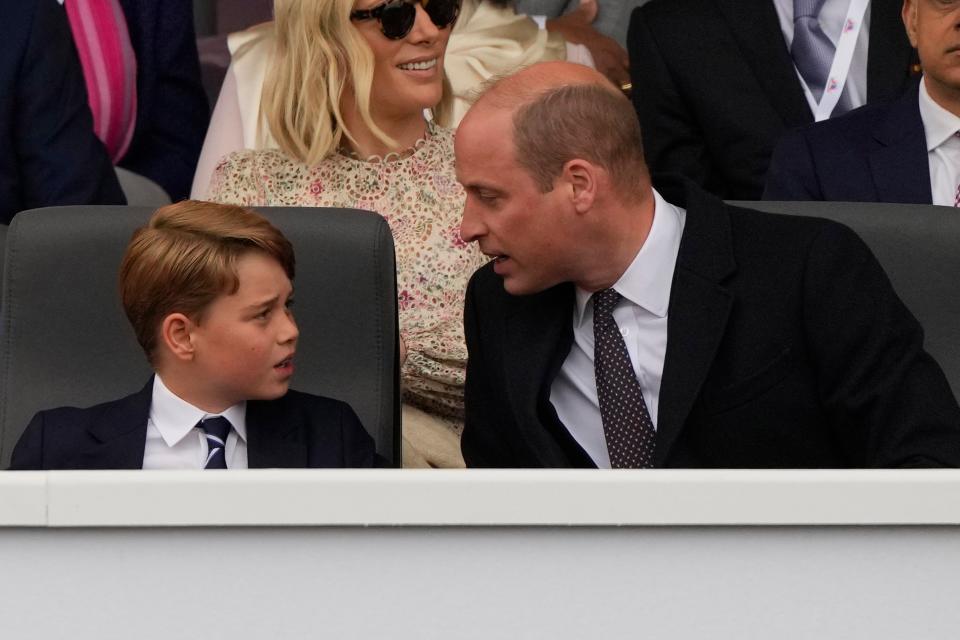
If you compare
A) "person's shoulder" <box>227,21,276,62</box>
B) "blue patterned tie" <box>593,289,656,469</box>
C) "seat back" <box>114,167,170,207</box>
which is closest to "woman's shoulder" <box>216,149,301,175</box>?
"person's shoulder" <box>227,21,276,62</box>

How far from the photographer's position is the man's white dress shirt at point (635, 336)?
2000 millimetres

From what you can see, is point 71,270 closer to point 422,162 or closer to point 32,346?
point 32,346

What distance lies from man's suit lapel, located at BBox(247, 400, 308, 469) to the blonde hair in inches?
29.9

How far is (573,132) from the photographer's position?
6.45ft

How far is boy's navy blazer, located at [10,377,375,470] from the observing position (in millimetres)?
1931

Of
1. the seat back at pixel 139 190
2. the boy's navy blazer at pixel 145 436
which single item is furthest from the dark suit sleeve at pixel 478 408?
the seat back at pixel 139 190

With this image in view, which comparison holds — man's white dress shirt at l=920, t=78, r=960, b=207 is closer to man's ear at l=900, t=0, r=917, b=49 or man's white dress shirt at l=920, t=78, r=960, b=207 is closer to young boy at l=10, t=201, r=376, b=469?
man's ear at l=900, t=0, r=917, b=49

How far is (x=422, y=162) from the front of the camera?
8.81 ft

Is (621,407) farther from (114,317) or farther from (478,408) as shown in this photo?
(114,317)

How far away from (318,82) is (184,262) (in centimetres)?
82

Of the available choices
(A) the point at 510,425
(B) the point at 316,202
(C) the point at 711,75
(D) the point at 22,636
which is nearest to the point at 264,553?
(D) the point at 22,636

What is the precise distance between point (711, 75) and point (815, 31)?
22cm

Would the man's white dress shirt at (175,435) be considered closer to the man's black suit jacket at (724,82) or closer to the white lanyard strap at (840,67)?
the man's black suit jacket at (724,82)

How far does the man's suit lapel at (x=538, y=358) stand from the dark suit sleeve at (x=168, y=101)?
1661mm
